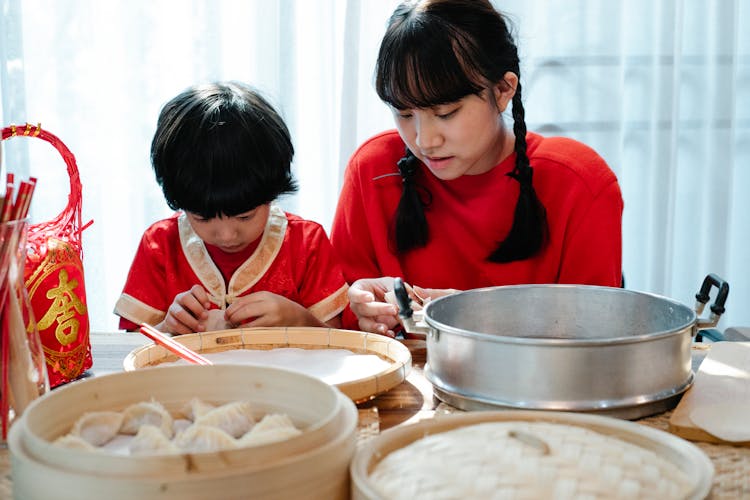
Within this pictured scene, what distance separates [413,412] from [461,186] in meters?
0.81

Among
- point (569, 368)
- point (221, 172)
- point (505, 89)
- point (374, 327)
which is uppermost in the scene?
point (505, 89)

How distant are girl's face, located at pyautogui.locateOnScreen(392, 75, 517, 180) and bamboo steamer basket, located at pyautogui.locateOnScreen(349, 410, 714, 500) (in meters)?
0.78

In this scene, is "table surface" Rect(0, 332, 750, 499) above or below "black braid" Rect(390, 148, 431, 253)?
below

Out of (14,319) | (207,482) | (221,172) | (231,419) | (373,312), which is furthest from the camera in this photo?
(221,172)

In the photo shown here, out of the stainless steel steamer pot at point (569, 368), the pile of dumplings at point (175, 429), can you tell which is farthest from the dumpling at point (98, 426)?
the stainless steel steamer pot at point (569, 368)

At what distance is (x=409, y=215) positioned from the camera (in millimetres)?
1662

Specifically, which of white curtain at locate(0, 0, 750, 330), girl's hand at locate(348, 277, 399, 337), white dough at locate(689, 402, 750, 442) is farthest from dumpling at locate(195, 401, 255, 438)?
white curtain at locate(0, 0, 750, 330)

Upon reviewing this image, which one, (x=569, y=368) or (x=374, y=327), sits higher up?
(x=569, y=368)

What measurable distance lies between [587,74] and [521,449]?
92.6 inches

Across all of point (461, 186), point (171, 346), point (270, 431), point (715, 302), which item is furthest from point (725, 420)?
point (461, 186)

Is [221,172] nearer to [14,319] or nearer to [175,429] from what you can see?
[14,319]

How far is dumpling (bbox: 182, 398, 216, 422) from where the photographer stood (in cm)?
70

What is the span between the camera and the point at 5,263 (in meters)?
A: 0.80

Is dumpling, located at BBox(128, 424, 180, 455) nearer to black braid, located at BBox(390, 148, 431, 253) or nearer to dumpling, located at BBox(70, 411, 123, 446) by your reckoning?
dumpling, located at BBox(70, 411, 123, 446)
